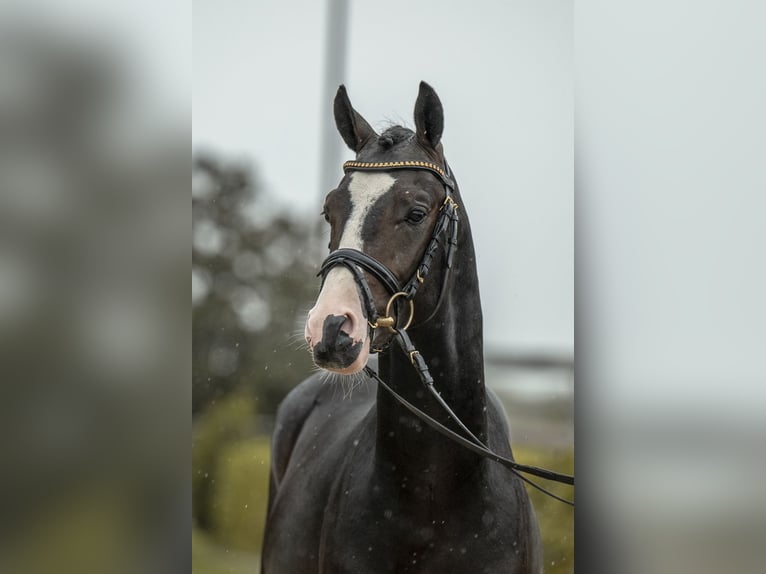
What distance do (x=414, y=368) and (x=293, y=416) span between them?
1.06m

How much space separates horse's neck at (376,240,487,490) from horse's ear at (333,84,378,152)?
0.41 metres

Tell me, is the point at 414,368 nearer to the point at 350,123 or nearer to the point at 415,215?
the point at 415,215

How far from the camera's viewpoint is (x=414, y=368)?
195cm

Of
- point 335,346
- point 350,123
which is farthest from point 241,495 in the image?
point 350,123

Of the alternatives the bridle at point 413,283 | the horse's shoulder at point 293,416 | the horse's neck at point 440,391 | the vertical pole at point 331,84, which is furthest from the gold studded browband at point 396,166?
the horse's shoulder at point 293,416

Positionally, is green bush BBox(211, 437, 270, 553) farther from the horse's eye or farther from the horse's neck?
the horse's eye

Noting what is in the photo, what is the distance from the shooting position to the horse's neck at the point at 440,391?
6.33ft

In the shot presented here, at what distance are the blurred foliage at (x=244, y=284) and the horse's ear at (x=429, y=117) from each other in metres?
0.78

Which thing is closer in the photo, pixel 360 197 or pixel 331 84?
pixel 360 197

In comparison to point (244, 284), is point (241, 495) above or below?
below

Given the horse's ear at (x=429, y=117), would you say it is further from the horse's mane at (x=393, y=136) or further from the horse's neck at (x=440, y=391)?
Answer: the horse's neck at (x=440, y=391)
